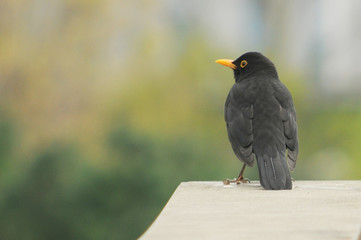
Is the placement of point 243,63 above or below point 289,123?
above

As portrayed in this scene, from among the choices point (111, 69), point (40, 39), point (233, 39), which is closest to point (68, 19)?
point (40, 39)

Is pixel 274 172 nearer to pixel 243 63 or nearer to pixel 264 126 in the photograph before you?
pixel 264 126

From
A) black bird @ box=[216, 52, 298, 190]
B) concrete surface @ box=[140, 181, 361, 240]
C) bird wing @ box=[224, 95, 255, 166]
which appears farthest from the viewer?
bird wing @ box=[224, 95, 255, 166]

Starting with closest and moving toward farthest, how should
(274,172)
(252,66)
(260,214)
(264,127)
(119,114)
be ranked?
(260,214) → (274,172) → (264,127) → (252,66) → (119,114)

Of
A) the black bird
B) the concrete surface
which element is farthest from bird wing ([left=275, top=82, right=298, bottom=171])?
the concrete surface

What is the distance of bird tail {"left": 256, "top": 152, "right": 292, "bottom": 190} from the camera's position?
364 centimetres

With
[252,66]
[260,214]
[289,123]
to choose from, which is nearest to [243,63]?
[252,66]

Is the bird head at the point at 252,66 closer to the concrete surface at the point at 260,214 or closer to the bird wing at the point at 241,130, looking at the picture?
the bird wing at the point at 241,130

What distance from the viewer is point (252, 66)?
14.9 feet

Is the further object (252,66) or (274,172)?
(252,66)

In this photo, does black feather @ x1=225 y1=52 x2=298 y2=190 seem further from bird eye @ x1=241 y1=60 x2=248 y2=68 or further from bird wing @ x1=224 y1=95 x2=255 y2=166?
bird eye @ x1=241 y1=60 x2=248 y2=68

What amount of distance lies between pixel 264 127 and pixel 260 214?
142 centimetres

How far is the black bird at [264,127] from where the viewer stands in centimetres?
386

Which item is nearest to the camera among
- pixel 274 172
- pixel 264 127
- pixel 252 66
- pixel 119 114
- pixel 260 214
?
pixel 260 214
